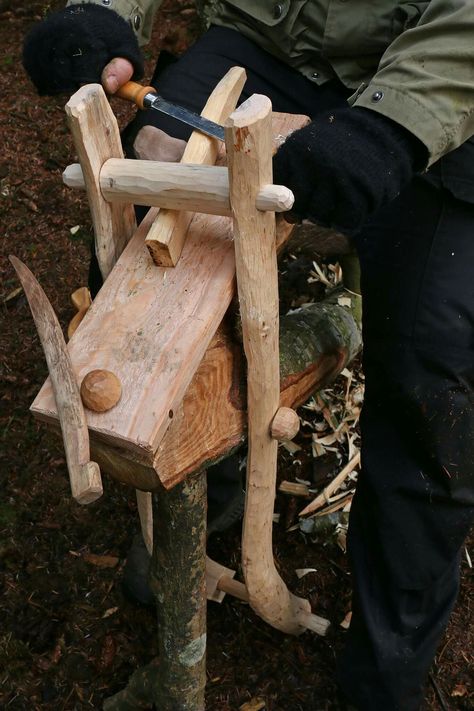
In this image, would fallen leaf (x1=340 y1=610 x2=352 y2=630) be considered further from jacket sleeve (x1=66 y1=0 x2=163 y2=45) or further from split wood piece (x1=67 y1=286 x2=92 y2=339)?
jacket sleeve (x1=66 y1=0 x2=163 y2=45)

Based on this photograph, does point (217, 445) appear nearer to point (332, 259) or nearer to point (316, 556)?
point (316, 556)

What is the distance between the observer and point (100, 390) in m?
1.63

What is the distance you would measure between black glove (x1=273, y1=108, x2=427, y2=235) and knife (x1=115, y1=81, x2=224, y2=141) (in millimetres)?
216

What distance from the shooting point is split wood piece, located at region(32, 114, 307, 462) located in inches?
65.2

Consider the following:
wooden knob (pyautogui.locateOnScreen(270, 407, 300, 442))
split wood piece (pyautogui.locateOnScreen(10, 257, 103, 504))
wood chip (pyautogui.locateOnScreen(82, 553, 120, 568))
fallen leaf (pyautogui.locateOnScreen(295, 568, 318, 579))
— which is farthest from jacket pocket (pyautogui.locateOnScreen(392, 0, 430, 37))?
wood chip (pyautogui.locateOnScreen(82, 553, 120, 568))

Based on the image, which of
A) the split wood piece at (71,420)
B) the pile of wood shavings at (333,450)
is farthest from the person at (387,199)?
the pile of wood shavings at (333,450)

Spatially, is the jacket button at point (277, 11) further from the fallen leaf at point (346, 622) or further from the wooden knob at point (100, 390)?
the fallen leaf at point (346, 622)

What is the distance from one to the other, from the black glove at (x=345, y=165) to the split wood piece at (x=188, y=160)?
225 millimetres

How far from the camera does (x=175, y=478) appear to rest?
5.96 ft

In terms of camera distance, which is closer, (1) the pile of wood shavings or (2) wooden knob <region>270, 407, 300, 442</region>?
(2) wooden knob <region>270, 407, 300, 442</region>

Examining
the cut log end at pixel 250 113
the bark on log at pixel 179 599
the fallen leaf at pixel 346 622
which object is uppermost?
the cut log end at pixel 250 113

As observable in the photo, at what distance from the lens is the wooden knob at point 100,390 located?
5.37 ft

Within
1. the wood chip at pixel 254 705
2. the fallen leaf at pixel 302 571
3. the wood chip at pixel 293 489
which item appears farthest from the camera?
the wood chip at pixel 293 489

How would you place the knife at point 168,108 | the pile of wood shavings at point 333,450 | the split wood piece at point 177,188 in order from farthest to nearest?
the pile of wood shavings at point 333,450 < the knife at point 168,108 < the split wood piece at point 177,188
